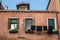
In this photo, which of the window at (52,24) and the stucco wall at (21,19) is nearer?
the stucco wall at (21,19)

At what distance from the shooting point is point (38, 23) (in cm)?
2650

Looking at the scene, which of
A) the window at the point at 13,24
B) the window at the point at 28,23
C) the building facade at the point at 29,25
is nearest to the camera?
the building facade at the point at 29,25

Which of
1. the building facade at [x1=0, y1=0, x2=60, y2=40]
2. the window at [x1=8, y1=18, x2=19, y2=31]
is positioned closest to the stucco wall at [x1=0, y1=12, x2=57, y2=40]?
the building facade at [x1=0, y1=0, x2=60, y2=40]

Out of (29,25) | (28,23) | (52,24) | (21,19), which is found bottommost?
(29,25)

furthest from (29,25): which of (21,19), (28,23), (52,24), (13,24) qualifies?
(52,24)

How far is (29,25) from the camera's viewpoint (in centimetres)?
2634

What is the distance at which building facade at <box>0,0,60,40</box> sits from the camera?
2595cm

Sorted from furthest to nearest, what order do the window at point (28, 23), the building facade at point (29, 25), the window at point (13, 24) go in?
1. the window at point (28, 23)
2. the window at point (13, 24)
3. the building facade at point (29, 25)

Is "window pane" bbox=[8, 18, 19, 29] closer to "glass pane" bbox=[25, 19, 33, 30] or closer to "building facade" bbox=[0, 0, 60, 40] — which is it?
"building facade" bbox=[0, 0, 60, 40]

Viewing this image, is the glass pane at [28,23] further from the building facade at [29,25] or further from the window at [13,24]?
the window at [13,24]

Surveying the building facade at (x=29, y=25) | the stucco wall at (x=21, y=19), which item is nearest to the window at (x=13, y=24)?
the building facade at (x=29, y=25)

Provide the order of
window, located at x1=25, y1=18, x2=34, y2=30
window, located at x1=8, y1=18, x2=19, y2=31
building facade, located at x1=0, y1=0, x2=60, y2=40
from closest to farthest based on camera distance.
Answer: building facade, located at x1=0, y1=0, x2=60, y2=40, window, located at x1=8, y1=18, x2=19, y2=31, window, located at x1=25, y1=18, x2=34, y2=30

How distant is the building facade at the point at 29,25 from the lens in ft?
85.1

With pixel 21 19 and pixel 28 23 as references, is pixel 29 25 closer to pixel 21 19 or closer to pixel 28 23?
pixel 28 23
